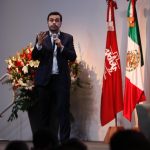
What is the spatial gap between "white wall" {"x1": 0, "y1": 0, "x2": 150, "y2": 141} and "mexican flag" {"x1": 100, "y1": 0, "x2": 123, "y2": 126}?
0.31m

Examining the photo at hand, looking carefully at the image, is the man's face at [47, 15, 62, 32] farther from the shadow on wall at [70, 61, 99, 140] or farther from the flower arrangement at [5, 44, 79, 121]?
the shadow on wall at [70, 61, 99, 140]

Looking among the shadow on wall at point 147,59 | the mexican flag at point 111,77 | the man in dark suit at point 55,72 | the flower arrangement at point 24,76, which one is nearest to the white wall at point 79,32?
the shadow on wall at point 147,59

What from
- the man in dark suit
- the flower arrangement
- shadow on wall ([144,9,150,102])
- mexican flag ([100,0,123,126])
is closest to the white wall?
shadow on wall ([144,9,150,102])

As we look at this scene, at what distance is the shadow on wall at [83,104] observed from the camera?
4.65m

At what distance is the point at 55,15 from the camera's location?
3770 mm

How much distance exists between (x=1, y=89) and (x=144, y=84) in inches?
79.3

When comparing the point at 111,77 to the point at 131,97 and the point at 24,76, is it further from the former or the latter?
the point at 24,76

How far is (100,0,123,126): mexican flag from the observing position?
4.22 m

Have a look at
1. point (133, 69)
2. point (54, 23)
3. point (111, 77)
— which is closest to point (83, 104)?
point (111, 77)

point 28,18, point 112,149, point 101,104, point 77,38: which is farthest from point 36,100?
point 112,149

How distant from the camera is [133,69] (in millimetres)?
4090

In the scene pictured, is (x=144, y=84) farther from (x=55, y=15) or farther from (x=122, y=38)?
(x=55, y=15)

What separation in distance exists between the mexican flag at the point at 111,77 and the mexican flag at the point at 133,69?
121 mm

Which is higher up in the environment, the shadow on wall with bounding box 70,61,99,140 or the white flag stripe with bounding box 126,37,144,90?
the white flag stripe with bounding box 126,37,144,90
